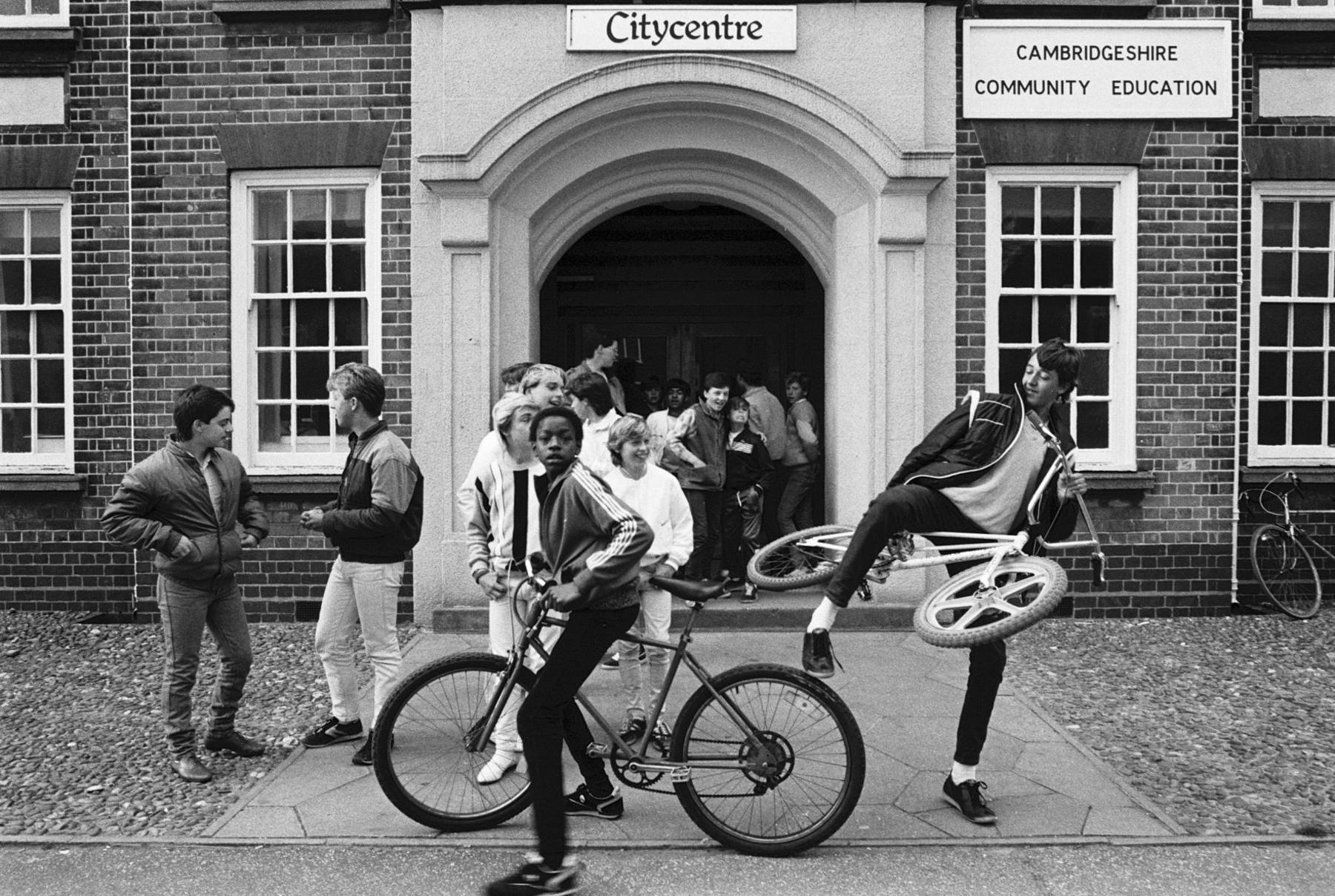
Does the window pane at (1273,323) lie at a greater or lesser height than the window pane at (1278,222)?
→ lesser

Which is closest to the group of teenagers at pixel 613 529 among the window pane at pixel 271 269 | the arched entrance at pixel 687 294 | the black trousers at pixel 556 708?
the black trousers at pixel 556 708

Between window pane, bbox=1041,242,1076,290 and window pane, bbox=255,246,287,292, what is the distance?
6138 millimetres

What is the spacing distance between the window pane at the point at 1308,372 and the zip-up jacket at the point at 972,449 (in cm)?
620

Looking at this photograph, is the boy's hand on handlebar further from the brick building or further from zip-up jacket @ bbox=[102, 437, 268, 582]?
the brick building

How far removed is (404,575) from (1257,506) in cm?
689

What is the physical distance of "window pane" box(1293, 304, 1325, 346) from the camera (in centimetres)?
1016

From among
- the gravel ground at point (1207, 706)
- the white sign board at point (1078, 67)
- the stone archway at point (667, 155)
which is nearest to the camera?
the gravel ground at point (1207, 706)

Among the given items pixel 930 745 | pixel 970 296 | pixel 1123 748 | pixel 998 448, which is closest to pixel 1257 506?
pixel 970 296

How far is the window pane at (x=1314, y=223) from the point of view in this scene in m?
10.1

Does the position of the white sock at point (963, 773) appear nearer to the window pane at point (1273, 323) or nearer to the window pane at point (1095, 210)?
the window pane at point (1095, 210)

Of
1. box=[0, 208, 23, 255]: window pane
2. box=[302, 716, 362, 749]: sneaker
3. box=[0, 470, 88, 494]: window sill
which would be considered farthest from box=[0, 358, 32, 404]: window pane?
box=[302, 716, 362, 749]: sneaker

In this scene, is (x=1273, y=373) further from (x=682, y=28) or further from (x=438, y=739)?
(x=438, y=739)

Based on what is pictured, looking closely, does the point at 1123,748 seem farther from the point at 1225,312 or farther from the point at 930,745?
the point at 1225,312

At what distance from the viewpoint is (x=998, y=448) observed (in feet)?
16.6
